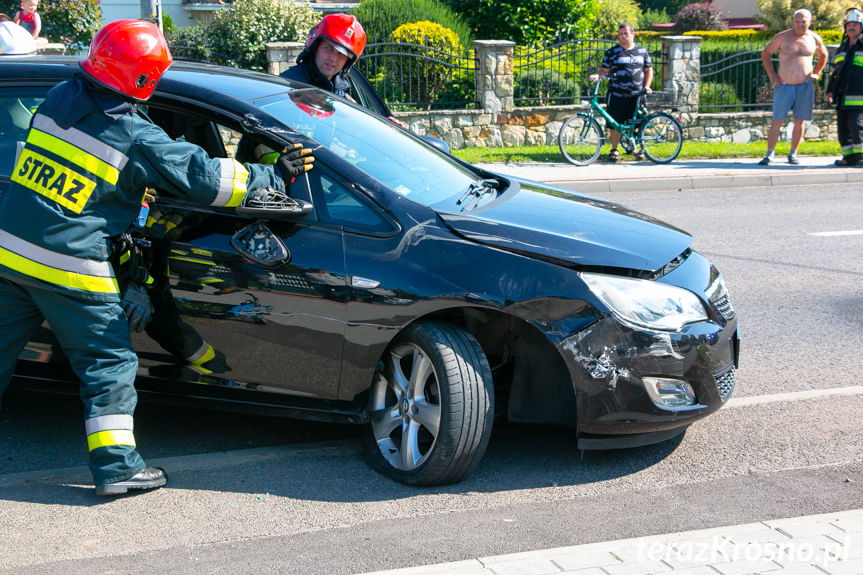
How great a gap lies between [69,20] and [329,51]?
11.8m

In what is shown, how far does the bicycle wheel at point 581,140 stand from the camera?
44.7 feet

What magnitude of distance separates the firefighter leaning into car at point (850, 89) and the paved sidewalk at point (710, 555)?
11.0m

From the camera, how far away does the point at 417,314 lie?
12.3 ft

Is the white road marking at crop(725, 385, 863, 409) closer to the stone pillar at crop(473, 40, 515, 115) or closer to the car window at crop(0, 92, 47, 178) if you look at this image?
the car window at crop(0, 92, 47, 178)

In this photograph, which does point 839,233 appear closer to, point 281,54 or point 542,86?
point 542,86

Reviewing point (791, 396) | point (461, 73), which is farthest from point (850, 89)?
point (791, 396)

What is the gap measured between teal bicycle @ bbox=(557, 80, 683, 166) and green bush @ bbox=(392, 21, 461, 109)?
2727mm

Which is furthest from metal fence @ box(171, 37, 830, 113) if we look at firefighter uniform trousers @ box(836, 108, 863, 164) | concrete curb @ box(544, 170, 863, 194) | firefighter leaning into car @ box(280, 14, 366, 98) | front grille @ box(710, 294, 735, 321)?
front grille @ box(710, 294, 735, 321)

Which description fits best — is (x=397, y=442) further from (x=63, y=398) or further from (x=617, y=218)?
(x=63, y=398)

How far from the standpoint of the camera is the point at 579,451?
4.21 m

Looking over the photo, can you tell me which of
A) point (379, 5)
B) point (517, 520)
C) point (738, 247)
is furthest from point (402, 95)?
point (517, 520)

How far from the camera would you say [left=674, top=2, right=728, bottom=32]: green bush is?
35.5 metres

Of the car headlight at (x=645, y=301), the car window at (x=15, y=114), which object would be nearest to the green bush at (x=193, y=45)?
the car window at (x=15, y=114)

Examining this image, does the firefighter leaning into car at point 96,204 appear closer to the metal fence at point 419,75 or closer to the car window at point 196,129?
the car window at point 196,129
